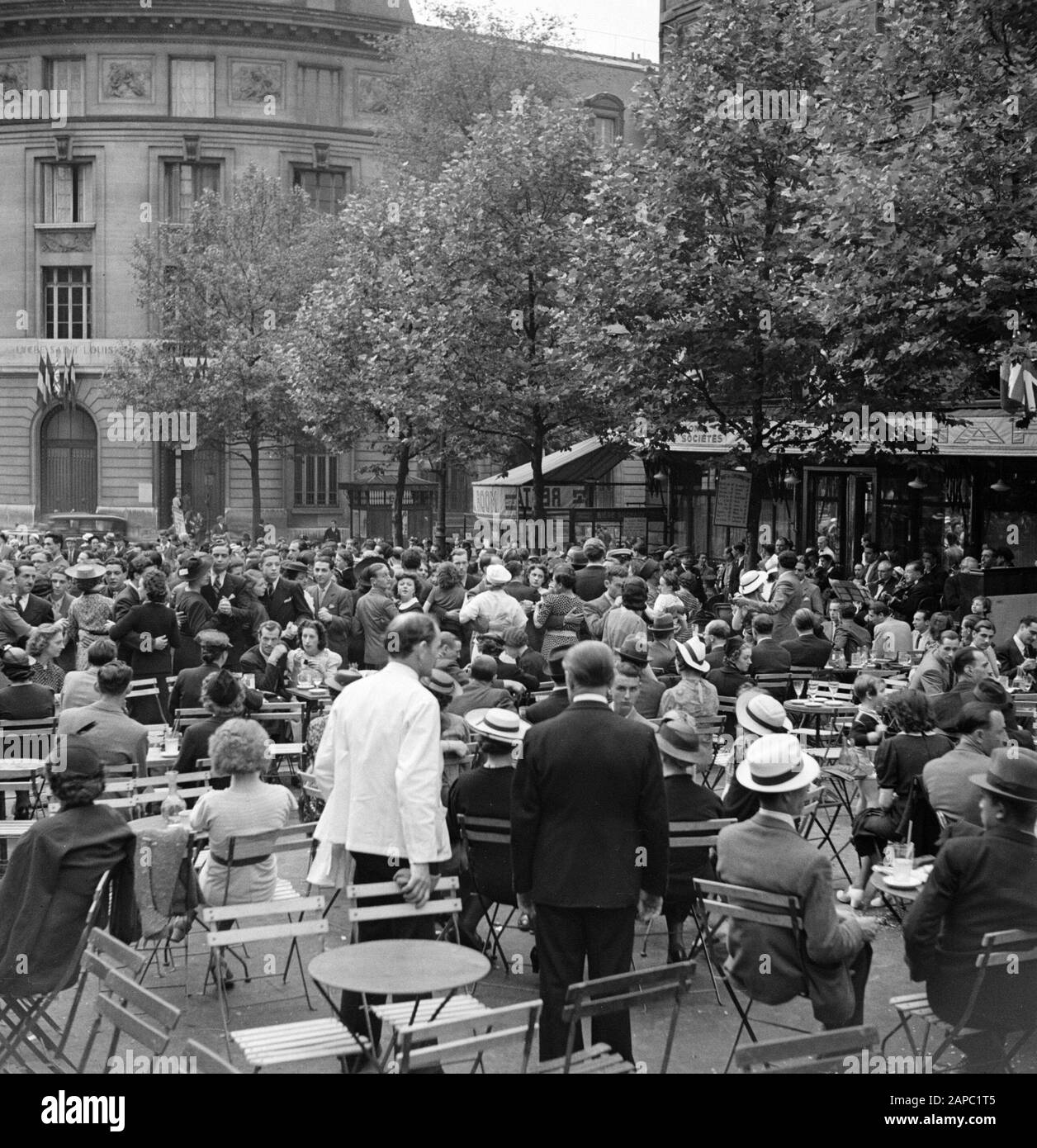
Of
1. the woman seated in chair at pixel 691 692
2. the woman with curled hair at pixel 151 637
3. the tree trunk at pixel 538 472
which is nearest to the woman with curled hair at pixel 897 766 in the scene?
the woman seated in chair at pixel 691 692

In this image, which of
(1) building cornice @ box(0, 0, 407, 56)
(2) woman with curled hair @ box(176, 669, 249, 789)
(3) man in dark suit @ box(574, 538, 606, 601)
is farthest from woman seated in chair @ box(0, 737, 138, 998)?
(1) building cornice @ box(0, 0, 407, 56)

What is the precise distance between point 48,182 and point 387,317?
2605 cm

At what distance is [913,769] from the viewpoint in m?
8.70

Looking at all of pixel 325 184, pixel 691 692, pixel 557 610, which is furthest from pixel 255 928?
pixel 325 184

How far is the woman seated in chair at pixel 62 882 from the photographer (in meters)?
6.43

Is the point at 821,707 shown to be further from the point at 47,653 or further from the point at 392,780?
the point at 392,780

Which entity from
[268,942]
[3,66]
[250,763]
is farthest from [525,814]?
[3,66]

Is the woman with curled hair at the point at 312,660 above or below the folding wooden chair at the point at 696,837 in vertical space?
above

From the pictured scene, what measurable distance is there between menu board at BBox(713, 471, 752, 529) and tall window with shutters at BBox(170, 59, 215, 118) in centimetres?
2849

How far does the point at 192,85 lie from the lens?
2012 inches

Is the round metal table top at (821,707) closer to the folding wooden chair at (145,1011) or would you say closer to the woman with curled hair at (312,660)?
the woman with curled hair at (312,660)

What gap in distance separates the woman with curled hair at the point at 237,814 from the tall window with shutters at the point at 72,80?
4832 cm
